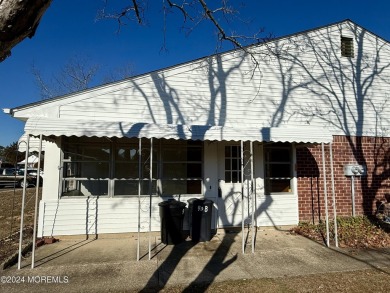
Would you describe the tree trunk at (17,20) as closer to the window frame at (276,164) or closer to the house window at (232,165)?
the house window at (232,165)

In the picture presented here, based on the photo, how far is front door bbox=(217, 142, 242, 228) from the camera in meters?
8.30

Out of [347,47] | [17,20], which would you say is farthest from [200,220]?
[347,47]

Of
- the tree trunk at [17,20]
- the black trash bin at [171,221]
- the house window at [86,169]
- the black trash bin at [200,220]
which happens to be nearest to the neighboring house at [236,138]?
the house window at [86,169]

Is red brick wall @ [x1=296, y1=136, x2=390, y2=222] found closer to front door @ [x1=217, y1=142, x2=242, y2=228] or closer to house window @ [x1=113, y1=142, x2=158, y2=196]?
front door @ [x1=217, y1=142, x2=242, y2=228]

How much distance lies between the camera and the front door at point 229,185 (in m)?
8.30

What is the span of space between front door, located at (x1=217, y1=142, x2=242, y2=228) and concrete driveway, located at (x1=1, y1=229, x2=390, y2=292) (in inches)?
35.7

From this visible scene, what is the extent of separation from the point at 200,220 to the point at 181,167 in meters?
1.66

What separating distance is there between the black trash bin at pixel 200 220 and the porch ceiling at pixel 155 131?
1728 mm

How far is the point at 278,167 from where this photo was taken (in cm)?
889

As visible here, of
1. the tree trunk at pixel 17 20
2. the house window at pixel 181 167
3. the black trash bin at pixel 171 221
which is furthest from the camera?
the house window at pixel 181 167

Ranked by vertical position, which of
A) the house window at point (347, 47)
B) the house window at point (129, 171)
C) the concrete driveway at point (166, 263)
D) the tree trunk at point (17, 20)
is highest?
the house window at point (347, 47)

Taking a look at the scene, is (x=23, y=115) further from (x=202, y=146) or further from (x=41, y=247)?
(x=202, y=146)

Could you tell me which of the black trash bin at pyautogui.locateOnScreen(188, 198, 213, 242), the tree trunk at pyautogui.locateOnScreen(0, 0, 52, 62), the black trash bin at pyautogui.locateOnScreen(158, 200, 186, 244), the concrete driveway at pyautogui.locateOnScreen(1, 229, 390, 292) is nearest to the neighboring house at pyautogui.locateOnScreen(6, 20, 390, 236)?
the black trash bin at pyautogui.locateOnScreen(158, 200, 186, 244)

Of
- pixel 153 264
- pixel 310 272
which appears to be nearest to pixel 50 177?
pixel 153 264
